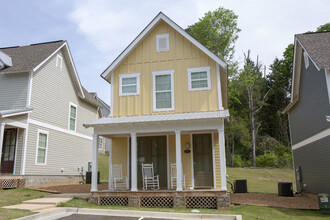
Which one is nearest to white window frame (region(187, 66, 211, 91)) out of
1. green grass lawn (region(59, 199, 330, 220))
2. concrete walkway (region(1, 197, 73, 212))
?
green grass lawn (region(59, 199, 330, 220))

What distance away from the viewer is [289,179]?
1983cm

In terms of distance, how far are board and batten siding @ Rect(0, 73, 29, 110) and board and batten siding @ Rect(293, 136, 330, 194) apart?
46.2 feet

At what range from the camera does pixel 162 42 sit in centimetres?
1260

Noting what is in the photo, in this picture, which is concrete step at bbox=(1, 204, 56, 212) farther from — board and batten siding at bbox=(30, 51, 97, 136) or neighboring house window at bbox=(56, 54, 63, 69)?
neighboring house window at bbox=(56, 54, 63, 69)

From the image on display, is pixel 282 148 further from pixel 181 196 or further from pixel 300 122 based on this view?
pixel 181 196

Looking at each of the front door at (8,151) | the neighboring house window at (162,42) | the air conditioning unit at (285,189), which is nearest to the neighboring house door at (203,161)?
the air conditioning unit at (285,189)

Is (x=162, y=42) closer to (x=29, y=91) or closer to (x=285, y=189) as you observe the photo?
(x=29, y=91)

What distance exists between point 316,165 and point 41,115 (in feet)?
46.1

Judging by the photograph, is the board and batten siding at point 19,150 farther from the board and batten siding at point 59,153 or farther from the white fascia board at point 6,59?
the white fascia board at point 6,59

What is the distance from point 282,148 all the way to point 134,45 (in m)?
22.0

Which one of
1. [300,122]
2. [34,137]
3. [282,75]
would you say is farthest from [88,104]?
[282,75]

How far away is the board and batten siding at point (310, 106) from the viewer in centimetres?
1173

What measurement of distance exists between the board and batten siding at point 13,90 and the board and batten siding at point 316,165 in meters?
14.1

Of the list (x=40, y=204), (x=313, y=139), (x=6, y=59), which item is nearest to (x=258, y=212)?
(x=313, y=139)
